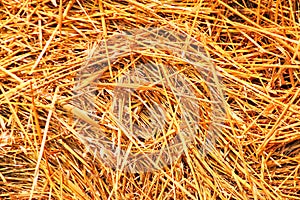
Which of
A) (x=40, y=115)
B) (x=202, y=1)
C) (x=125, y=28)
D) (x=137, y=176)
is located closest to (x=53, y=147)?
(x=40, y=115)

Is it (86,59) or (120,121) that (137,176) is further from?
(86,59)

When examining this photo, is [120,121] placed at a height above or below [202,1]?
below

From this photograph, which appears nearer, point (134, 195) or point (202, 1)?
point (134, 195)

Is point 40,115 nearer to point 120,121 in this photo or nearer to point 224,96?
point 120,121


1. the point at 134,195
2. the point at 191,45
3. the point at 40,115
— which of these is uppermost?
the point at 191,45

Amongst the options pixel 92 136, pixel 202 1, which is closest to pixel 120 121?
pixel 92 136

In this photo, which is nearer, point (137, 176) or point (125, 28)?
point (137, 176)
